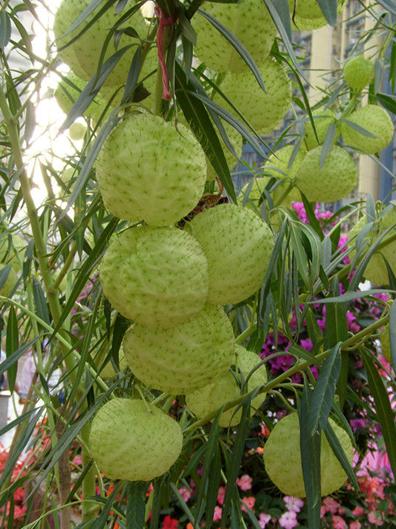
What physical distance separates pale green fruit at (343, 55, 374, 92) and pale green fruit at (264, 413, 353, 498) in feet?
1.33

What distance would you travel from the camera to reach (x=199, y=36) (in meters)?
0.52

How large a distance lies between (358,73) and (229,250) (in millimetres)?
450

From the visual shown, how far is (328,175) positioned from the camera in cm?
77

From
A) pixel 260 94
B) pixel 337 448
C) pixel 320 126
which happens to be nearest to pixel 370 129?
pixel 320 126

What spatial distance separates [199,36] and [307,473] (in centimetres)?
35

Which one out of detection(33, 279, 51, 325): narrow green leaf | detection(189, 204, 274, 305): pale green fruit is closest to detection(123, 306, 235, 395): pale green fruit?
detection(189, 204, 274, 305): pale green fruit

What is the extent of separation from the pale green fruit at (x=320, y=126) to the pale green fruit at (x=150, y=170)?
38 centimetres

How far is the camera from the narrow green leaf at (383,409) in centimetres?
68

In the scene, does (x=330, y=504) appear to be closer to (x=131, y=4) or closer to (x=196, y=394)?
(x=196, y=394)

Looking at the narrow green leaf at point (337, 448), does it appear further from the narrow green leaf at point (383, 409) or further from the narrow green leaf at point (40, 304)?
the narrow green leaf at point (40, 304)

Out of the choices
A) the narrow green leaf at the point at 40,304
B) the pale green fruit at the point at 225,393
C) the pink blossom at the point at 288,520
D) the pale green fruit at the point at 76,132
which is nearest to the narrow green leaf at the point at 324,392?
the pale green fruit at the point at 225,393

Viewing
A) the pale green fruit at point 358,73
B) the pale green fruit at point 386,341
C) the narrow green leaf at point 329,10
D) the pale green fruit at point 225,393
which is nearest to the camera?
the narrow green leaf at point 329,10

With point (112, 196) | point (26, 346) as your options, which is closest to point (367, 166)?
point (26, 346)

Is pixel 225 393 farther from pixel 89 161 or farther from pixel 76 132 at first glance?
pixel 76 132
